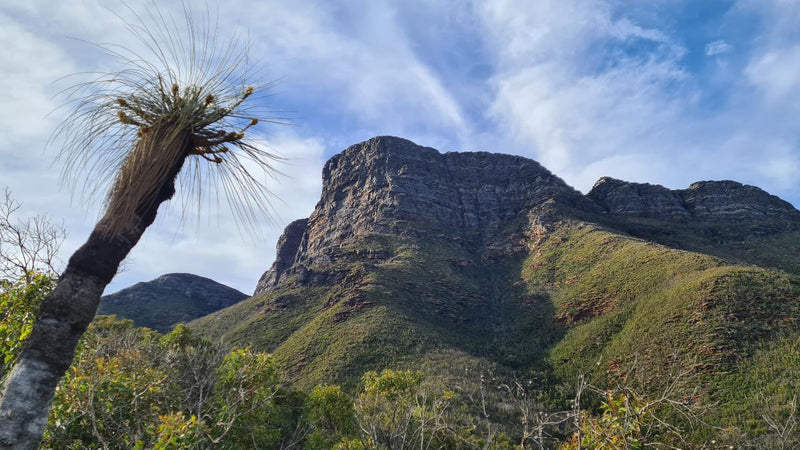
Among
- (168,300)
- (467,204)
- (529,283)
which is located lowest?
(529,283)

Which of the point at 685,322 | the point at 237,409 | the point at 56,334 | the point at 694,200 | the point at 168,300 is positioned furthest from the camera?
the point at 168,300

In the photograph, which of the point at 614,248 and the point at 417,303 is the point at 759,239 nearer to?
the point at 614,248

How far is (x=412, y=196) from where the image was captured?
329 feet

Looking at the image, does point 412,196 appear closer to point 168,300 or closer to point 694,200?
point 168,300

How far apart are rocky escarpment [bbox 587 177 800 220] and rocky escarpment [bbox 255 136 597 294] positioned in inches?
415

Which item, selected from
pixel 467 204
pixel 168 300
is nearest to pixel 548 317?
pixel 467 204

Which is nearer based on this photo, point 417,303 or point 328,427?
point 328,427

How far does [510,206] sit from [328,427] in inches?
3540

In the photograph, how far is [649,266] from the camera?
50750mm

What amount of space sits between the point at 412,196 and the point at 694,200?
2669 inches

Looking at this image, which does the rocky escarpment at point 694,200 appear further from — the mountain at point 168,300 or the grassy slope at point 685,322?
the mountain at point 168,300

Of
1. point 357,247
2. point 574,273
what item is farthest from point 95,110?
point 357,247

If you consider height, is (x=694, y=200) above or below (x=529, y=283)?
above

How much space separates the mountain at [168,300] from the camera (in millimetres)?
84500
